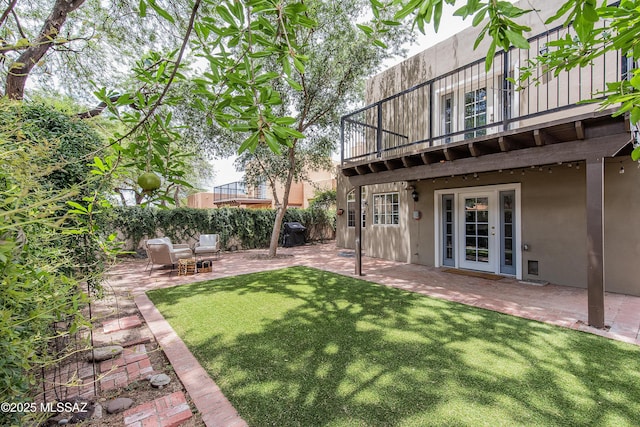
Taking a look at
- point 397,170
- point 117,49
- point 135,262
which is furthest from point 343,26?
point 135,262

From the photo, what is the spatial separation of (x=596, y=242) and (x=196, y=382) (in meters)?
5.03

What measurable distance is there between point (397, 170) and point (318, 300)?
3.28 m

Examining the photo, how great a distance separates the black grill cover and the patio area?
147 inches

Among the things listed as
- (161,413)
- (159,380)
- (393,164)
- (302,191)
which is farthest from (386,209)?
(302,191)

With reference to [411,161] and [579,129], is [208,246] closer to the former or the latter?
[411,161]

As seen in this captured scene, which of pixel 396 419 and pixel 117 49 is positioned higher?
pixel 117 49

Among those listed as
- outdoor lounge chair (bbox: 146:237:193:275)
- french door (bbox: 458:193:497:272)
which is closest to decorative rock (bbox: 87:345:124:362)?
outdoor lounge chair (bbox: 146:237:193:275)

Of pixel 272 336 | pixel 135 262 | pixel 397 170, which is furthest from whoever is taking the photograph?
pixel 135 262

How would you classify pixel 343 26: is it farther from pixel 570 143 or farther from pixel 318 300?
pixel 318 300

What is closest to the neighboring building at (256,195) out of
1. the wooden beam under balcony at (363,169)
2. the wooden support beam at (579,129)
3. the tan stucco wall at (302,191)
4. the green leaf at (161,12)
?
the tan stucco wall at (302,191)

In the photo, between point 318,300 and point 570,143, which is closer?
point 570,143

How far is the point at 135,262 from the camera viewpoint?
31.3 feet

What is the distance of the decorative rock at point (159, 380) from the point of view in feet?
8.57

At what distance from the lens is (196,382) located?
2633 millimetres
